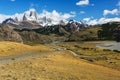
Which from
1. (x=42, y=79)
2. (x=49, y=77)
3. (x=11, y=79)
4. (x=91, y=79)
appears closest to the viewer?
(x=11, y=79)

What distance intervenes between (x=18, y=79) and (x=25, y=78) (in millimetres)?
1167

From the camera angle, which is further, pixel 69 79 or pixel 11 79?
pixel 69 79

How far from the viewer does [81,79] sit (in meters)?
32.2

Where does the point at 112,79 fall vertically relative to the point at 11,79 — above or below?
below

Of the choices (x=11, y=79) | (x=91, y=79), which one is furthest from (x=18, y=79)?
(x=91, y=79)

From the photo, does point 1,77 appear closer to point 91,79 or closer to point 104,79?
point 91,79

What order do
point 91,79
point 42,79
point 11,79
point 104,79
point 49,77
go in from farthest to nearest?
point 104,79 → point 91,79 → point 49,77 → point 42,79 → point 11,79

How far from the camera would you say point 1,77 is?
91.6 ft

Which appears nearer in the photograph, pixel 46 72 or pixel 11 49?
pixel 46 72

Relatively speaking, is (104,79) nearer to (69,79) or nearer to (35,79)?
(69,79)

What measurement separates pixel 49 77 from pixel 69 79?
2386mm

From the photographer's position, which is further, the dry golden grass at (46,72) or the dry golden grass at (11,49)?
the dry golden grass at (11,49)

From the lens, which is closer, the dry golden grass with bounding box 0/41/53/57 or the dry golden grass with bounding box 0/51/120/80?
the dry golden grass with bounding box 0/51/120/80

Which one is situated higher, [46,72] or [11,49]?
[46,72]
